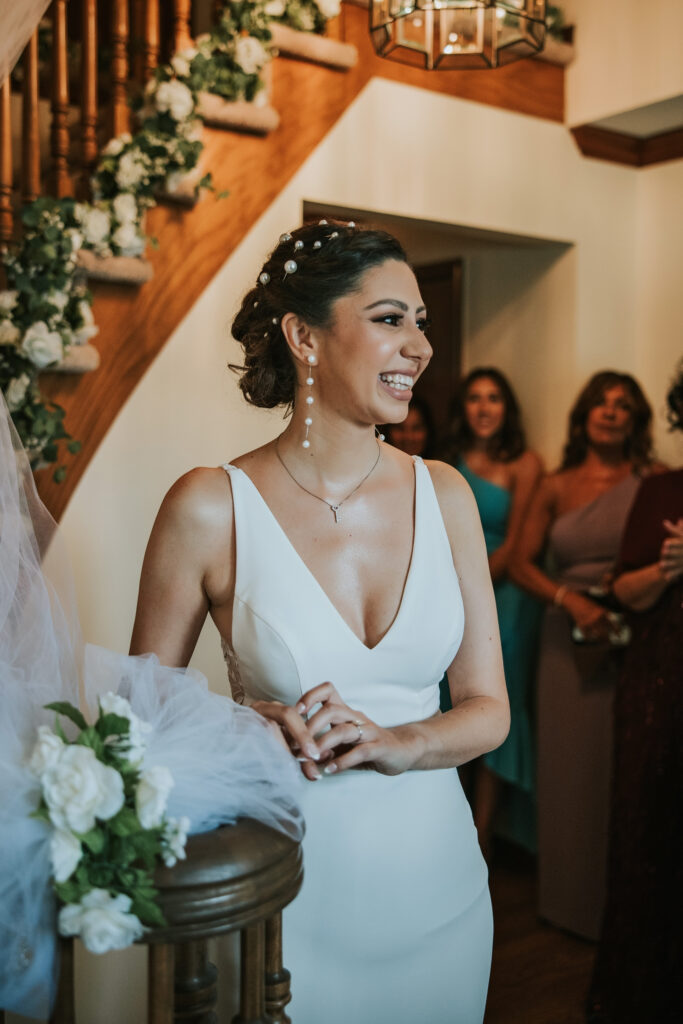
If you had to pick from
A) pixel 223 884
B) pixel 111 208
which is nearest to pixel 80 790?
pixel 223 884

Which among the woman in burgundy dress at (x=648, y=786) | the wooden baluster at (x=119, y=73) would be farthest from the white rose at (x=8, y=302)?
the woman in burgundy dress at (x=648, y=786)

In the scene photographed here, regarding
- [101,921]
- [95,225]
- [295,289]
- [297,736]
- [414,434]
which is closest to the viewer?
[101,921]

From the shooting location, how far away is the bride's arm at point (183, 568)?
171 cm

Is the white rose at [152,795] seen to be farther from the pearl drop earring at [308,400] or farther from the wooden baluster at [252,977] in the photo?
the pearl drop earring at [308,400]

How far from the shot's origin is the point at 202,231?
10.2ft

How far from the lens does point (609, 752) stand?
377 cm

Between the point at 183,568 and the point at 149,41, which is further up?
the point at 149,41

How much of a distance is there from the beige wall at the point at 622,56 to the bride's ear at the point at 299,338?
2.49m

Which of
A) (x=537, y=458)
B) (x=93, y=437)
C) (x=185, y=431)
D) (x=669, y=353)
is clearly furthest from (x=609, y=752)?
Answer: (x=93, y=437)

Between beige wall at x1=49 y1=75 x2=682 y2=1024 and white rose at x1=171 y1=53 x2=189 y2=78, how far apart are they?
1.26 feet

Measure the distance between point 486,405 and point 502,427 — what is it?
113 mm

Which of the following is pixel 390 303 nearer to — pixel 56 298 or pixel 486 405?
pixel 56 298

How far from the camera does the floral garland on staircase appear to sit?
270 centimetres

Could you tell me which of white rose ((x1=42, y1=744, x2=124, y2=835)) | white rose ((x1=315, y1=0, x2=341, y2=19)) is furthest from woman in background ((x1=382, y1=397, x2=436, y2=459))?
white rose ((x1=42, y1=744, x2=124, y2=835))
